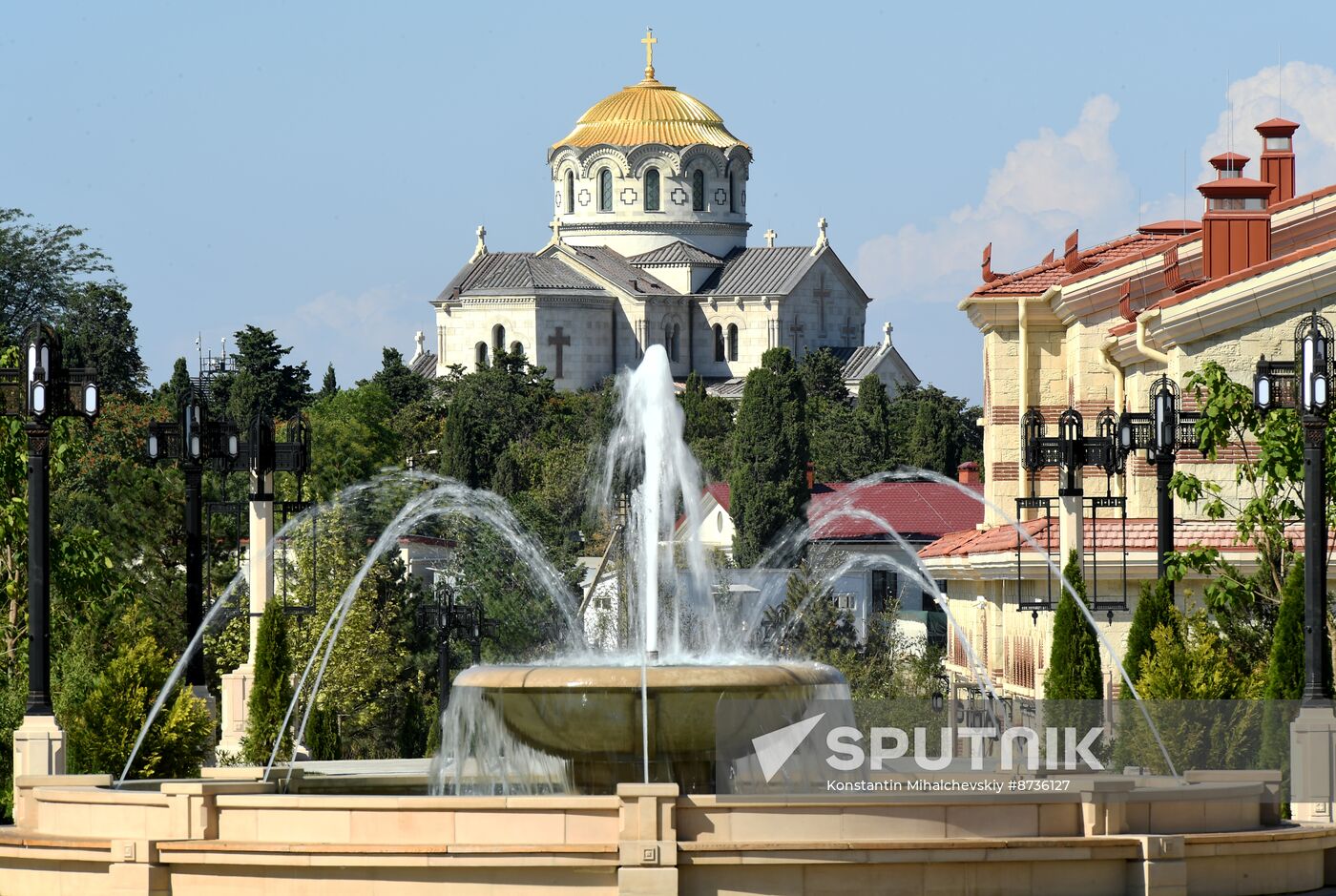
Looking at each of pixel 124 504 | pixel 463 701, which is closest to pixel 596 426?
pixel 124 504

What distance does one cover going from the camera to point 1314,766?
2125cm

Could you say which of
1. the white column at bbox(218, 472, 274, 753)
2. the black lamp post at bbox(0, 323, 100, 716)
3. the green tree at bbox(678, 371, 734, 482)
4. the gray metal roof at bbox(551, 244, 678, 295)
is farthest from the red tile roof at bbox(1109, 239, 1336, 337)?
the gray metal roof at bbox(551, 244, 678, 295)

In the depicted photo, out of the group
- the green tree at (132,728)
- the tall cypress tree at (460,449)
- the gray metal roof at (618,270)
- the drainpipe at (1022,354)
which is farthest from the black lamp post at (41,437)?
the gray metal roof at (618,270)

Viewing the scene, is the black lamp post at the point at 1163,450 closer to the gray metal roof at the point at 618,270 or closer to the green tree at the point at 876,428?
the green tree at the point at 876,428

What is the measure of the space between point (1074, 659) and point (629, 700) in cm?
914

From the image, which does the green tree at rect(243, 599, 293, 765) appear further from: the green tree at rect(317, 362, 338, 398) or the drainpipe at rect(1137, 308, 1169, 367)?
the green tree at rect(317, 362, 338, 398)

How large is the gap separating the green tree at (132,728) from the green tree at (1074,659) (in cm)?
830

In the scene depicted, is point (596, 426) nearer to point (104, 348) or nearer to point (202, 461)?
point (104, 348)

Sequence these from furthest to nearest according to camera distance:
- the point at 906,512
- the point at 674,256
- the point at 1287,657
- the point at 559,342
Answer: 1. the point at 674,256
2. the point at 559,342
3. the point at 906,512
4. the point at 1287,657

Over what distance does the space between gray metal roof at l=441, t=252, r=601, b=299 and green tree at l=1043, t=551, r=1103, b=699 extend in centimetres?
13008

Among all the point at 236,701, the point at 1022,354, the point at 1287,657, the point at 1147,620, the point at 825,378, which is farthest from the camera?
the point at 825,378

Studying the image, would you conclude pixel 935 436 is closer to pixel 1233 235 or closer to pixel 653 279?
pixel 653 279

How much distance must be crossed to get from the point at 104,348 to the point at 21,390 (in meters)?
85.4

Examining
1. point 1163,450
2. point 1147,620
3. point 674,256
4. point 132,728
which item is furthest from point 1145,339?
point 674,256
